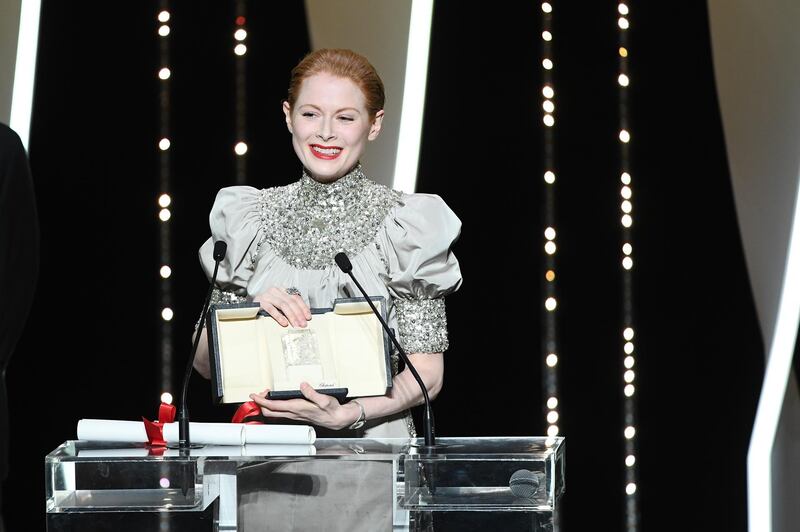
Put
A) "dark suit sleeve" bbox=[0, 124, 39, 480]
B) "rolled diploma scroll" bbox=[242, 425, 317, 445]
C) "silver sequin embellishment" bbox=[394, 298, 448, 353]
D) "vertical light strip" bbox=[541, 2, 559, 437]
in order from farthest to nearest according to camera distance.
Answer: "vertical light strip" bbox=[541, 2, 559, 437] < "silver sequin embellishment" bbox=[394, 298, 448, 353] < "dark suit sleeve" bbox=[0, 124, 39, 480] < "rolled diploma scroll" bbox=[242, 425, 317, 445]

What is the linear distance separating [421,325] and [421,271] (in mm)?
A: 104

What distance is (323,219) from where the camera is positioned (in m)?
2.38

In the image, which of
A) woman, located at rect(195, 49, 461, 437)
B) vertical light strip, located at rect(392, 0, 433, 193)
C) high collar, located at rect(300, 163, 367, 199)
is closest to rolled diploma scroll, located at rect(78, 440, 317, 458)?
woman, located at rect(195, 49, 461, 437)

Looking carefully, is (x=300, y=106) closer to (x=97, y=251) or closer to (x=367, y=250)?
(x=367, y=250)

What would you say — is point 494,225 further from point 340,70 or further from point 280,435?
point 280,435

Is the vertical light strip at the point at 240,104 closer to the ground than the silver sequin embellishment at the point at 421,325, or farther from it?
farther from it

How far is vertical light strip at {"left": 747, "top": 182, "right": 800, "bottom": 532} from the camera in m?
3.32

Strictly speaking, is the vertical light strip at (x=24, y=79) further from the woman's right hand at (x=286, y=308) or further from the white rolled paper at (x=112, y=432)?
the white rolled paper at (x=112, y=432)

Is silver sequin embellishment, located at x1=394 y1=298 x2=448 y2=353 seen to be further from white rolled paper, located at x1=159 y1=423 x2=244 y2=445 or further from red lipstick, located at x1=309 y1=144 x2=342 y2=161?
white rolled paper, located at x1=159 y1=423 x2=244 y2=445

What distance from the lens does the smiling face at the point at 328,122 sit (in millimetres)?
2338

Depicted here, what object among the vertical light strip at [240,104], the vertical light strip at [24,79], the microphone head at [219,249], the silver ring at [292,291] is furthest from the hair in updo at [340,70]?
the vertical light strip at [24,79]

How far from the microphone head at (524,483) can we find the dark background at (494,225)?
1476 mm

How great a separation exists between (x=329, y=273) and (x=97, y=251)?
98 cm

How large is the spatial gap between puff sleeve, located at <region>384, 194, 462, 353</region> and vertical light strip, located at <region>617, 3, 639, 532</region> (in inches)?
39.2
